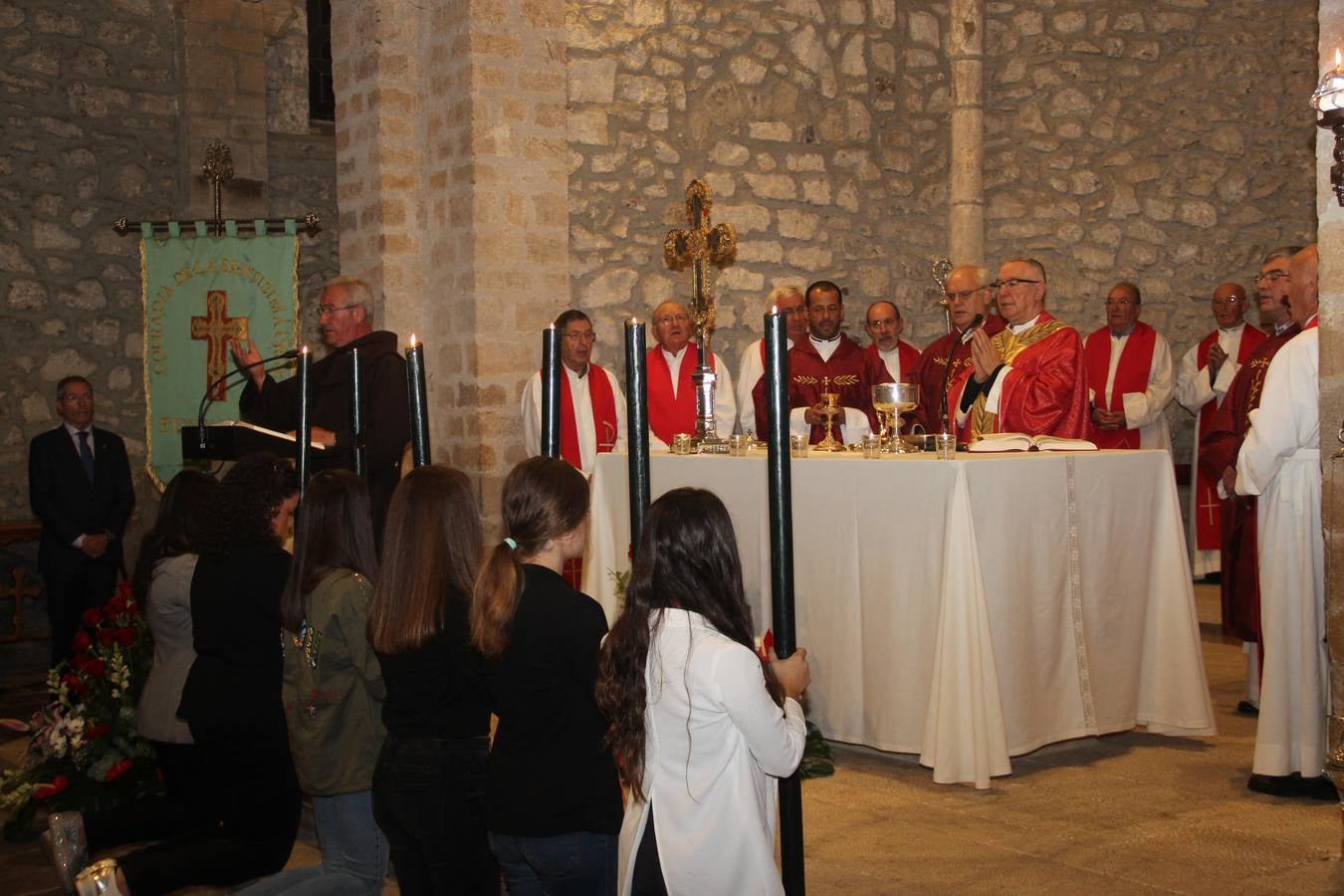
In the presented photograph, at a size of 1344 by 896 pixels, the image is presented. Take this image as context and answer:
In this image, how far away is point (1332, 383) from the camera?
137 inches

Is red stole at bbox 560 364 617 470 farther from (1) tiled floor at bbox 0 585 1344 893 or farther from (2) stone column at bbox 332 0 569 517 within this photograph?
(1) tiled floor at bbox 0 585 1344 893

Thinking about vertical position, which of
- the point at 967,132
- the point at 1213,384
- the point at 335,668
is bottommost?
the point at 335,668

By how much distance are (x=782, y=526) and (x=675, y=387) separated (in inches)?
221

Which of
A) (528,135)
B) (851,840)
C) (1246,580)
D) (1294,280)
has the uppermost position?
(528,135)

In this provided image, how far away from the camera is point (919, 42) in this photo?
9344 mm

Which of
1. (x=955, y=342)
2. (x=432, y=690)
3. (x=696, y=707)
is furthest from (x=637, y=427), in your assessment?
(x=955, y=342)

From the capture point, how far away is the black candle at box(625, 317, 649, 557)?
93.4 inches

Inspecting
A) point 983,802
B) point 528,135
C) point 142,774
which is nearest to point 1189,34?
point 528,135

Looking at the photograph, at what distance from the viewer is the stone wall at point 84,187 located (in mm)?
8719

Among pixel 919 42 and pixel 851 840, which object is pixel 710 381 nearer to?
pixel 851 840

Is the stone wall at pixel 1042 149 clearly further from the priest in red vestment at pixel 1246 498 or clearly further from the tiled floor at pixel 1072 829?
the tiled floor at pixel 1072 829

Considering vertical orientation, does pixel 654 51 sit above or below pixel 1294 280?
above

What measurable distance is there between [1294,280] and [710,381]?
2270mm

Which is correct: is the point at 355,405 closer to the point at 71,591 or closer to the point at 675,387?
the point at 675,387
